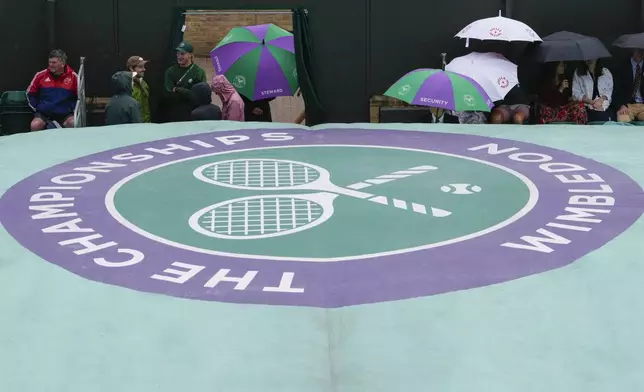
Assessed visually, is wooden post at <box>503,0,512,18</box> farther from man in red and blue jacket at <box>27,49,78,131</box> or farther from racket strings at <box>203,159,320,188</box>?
racket strings at <box>203,159,320,188</box>

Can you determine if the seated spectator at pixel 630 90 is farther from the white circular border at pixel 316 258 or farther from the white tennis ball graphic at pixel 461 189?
the white tennis ball graphic at pixel 461 189

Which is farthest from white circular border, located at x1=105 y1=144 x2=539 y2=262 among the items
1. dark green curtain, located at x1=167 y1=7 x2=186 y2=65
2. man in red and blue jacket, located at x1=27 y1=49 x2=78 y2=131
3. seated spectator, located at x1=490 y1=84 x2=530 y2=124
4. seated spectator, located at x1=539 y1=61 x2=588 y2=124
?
dark green curtain, located at x1=167 y1=7 x2=186 y2=65

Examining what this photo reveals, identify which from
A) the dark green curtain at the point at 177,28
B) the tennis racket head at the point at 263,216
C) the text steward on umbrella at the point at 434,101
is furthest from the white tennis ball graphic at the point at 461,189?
the dark green curtain at the point at 177,28

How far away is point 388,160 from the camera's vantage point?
602 cm

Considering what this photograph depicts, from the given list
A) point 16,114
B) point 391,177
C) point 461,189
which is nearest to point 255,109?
point 16,114

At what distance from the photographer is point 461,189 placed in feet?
17.3

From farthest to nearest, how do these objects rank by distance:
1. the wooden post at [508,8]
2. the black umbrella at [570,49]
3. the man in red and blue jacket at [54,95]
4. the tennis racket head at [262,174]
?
1. the wooden post at [508,8]
2. the black umbrella at [570,49]
3. the man in red and blue jacket at [54,95]
4. the tennis racket head at [262,174]

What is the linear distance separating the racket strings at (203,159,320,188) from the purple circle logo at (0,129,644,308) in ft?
0.05

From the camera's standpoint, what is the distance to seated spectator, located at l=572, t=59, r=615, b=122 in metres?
9.93

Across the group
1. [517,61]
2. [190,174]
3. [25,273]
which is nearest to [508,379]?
[25,273]

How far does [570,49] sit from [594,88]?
553 millimetres

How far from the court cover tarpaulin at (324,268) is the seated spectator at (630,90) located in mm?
4064

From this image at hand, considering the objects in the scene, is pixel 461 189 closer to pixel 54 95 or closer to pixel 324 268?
pixel 324 268

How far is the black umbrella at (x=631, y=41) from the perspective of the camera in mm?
9977
